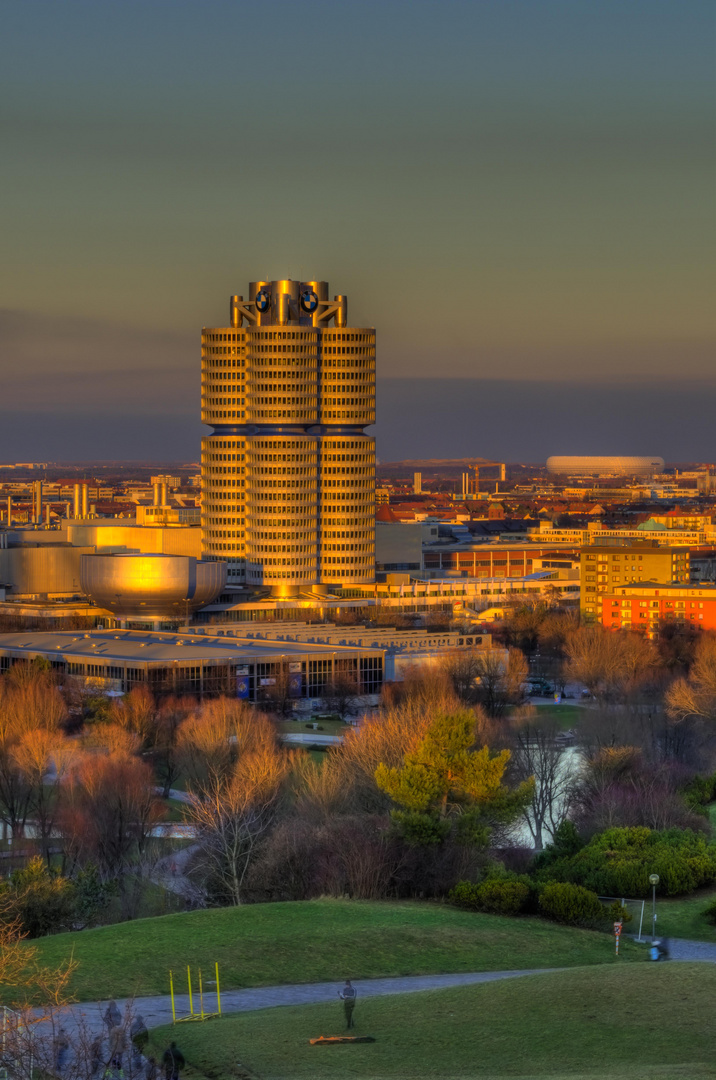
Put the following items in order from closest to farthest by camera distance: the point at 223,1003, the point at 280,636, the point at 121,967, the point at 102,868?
1. the point at 223,1003
2. the point at 121,967
3. the point at 102,868
4. the point at 280,636

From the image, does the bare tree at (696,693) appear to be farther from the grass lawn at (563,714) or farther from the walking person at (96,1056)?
the walking person at (96,1056)

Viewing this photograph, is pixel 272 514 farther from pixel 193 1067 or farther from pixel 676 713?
pixel 193 1067

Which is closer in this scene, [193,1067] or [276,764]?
[193,1067]

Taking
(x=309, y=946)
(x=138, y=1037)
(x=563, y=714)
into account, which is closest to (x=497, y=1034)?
(x=138, y=1037)

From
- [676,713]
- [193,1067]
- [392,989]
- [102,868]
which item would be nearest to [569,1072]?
[193,1067]

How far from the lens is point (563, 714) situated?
95.9 meters

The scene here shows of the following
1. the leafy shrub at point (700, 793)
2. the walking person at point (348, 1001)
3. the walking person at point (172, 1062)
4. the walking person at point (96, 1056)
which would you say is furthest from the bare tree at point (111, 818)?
the walking person at point (96, 1056)

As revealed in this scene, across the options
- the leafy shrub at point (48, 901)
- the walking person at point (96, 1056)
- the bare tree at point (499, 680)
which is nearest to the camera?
the walking person at point (96, 1056)

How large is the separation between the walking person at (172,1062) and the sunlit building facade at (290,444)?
12168 centimetres

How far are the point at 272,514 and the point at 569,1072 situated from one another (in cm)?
12436

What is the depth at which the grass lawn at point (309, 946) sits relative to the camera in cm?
3484

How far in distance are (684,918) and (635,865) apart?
2.56 metres

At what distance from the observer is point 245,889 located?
46781mm

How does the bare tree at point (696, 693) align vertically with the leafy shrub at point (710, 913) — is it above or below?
above
